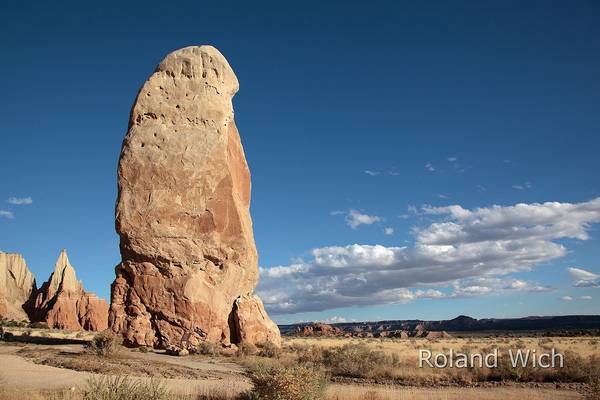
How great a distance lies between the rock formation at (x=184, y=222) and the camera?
71.0 feet

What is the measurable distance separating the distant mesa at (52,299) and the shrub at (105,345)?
42.2 m

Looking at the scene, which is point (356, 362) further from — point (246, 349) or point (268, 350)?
point (246, 349)

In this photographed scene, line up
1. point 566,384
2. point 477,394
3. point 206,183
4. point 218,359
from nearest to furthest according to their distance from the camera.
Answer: point 477,394, point 566,384, point 218,359, point 206,183

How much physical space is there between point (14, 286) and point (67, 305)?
1628 cm

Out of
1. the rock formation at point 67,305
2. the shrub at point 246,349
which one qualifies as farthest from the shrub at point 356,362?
the rock formation at point 67,305

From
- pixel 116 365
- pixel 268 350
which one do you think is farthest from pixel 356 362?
pixel 116 365

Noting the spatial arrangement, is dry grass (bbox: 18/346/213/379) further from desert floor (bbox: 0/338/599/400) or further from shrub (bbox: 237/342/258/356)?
shrub (bbox: 237/342/258/356)

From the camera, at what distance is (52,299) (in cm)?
6050

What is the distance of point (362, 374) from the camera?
1516 centimetres

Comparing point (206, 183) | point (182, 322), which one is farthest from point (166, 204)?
point (182, 322)

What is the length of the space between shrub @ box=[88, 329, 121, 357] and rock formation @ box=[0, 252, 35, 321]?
51271mm

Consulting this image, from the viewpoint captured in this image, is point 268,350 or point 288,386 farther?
point 268,350

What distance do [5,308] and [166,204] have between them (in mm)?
52197

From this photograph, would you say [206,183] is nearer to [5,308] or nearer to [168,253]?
[168,253]
